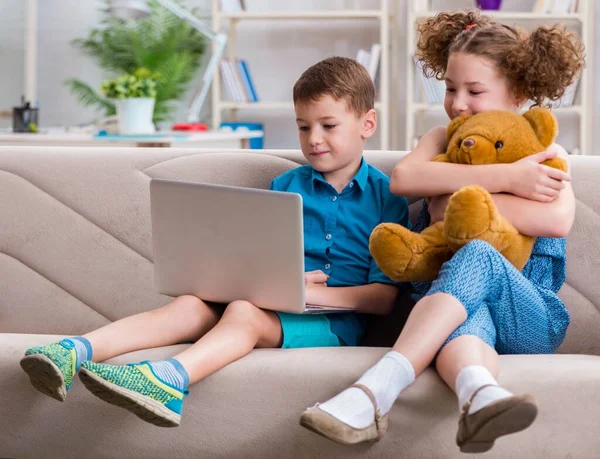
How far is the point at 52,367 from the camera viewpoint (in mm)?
1482

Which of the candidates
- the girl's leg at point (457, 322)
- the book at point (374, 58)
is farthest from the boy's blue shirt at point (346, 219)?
the book at point (374, 58)

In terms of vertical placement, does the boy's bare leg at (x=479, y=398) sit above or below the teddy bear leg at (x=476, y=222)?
below

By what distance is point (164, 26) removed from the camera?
17.7 feet

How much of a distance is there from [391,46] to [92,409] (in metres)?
3.96

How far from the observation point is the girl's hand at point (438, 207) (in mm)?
1815

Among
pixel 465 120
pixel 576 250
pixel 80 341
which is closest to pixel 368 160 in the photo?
pixel 465 120

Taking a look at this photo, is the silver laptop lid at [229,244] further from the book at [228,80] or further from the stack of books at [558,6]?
the stack of books at [558,6]

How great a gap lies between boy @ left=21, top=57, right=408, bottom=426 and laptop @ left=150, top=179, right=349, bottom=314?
0.05 m

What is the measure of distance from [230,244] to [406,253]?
13.2 inches

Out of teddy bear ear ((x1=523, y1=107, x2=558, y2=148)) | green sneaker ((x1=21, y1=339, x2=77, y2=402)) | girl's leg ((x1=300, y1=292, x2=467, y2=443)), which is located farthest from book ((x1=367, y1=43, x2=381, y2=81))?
green sneaker ((x1=21, y1=339, x2=77, y2=402))

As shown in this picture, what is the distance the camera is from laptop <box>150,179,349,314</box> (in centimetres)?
159

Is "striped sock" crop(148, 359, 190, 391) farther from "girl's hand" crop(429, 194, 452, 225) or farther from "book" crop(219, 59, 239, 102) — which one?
"book" crop(219, 59, 239, 102)

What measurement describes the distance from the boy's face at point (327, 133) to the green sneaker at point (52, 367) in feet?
2.28

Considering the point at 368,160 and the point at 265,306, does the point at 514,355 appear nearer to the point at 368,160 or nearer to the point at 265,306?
the point at 265,306
